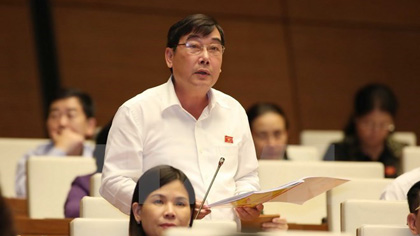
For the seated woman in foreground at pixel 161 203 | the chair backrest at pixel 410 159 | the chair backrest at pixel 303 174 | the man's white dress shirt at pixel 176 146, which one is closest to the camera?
the seated woman in foreground at pixel 161 203

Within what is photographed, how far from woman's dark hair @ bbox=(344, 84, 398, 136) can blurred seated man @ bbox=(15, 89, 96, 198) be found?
62.6 inches

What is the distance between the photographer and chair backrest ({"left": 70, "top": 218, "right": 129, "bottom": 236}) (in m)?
2.94

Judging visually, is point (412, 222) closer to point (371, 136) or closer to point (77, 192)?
point (77, 192)

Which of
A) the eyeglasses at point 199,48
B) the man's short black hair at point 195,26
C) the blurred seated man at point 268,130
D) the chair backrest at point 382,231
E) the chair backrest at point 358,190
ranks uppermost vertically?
the man's short black hair at point 195,26

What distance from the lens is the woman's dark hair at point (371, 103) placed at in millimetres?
5707

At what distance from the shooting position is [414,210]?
3182 mm

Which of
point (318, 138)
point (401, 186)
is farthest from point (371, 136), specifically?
point (401, 186)

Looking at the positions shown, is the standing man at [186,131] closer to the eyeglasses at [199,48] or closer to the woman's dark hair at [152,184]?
the eyeglasses at [199,48]

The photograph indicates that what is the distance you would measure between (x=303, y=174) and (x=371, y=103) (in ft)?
4.58

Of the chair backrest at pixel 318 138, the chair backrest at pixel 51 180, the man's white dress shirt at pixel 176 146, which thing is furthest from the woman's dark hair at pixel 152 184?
the chair backrest at pixel 318 138

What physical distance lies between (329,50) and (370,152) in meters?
2.10

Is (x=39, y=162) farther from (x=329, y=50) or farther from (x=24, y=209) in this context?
(x=329, y=50)

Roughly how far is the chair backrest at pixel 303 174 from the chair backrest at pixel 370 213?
0.93 m

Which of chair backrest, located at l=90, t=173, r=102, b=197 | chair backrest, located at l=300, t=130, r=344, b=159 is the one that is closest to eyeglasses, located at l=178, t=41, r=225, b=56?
chair backrest, located at l=90, t=173, r=102, b=197
